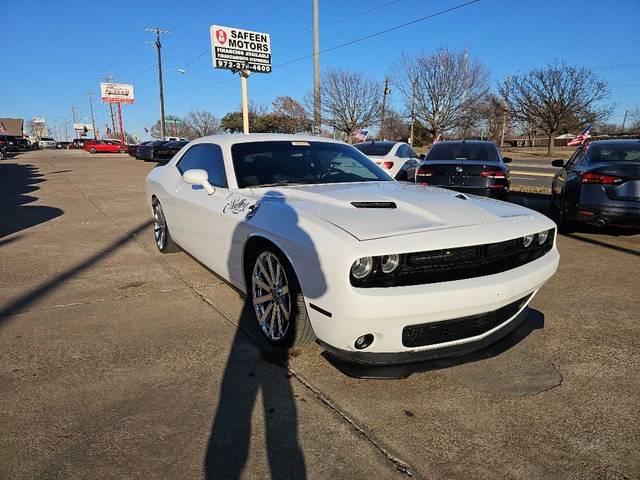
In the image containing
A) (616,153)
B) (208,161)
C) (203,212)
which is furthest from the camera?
(616,153)

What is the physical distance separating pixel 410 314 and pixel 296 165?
2050 mm

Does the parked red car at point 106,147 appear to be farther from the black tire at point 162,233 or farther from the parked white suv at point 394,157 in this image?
the black tire at point 162,233

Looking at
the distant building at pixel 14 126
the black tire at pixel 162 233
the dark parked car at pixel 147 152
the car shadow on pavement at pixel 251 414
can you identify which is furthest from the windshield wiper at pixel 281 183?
the distant building at pixel 14 126

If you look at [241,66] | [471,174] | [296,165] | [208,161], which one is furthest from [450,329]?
[241,66]

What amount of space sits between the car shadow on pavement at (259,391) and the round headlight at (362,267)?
180mm

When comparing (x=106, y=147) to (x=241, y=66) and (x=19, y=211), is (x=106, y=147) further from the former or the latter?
(x=19, y=211)

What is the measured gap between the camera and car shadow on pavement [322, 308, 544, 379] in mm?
2352

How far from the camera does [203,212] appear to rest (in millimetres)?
3799

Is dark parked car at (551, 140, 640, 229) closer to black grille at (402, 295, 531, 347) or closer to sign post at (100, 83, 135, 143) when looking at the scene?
black grille at (402, 295, 531, 347)

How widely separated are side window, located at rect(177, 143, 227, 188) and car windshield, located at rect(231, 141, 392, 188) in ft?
0.57

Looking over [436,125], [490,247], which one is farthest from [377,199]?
[436,125]

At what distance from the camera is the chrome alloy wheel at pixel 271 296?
9.20ft

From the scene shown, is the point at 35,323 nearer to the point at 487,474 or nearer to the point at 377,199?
the point at 377,199

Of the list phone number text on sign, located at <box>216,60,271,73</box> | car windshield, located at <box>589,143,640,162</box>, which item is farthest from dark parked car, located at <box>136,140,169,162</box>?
car windshield, located at <box>589,143,640,162</box>
